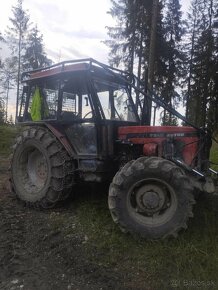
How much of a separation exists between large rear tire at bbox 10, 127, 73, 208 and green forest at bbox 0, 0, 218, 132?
10691 mm

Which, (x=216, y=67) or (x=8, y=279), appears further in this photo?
(x=216, y=67)

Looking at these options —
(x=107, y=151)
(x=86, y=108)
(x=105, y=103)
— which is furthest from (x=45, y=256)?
(x=105, y=103)

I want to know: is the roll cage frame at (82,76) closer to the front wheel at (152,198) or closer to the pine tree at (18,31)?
the front wheel at (152,198)

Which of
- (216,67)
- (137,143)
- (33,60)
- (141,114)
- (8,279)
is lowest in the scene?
(8,279)

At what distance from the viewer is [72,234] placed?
538cm

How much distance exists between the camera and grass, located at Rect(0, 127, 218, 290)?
409 centimetres

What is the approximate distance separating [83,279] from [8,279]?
874 mm

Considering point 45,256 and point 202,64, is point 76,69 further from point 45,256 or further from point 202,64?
point 202,64

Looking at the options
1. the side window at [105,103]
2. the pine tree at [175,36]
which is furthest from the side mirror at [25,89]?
the pine tree at [175,36]

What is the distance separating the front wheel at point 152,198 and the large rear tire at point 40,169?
1324mm

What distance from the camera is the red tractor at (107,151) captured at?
204 inches

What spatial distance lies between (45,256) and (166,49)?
17617 mm

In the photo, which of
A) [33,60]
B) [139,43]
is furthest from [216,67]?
[33,60]

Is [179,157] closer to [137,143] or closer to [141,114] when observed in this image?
[137,143]
